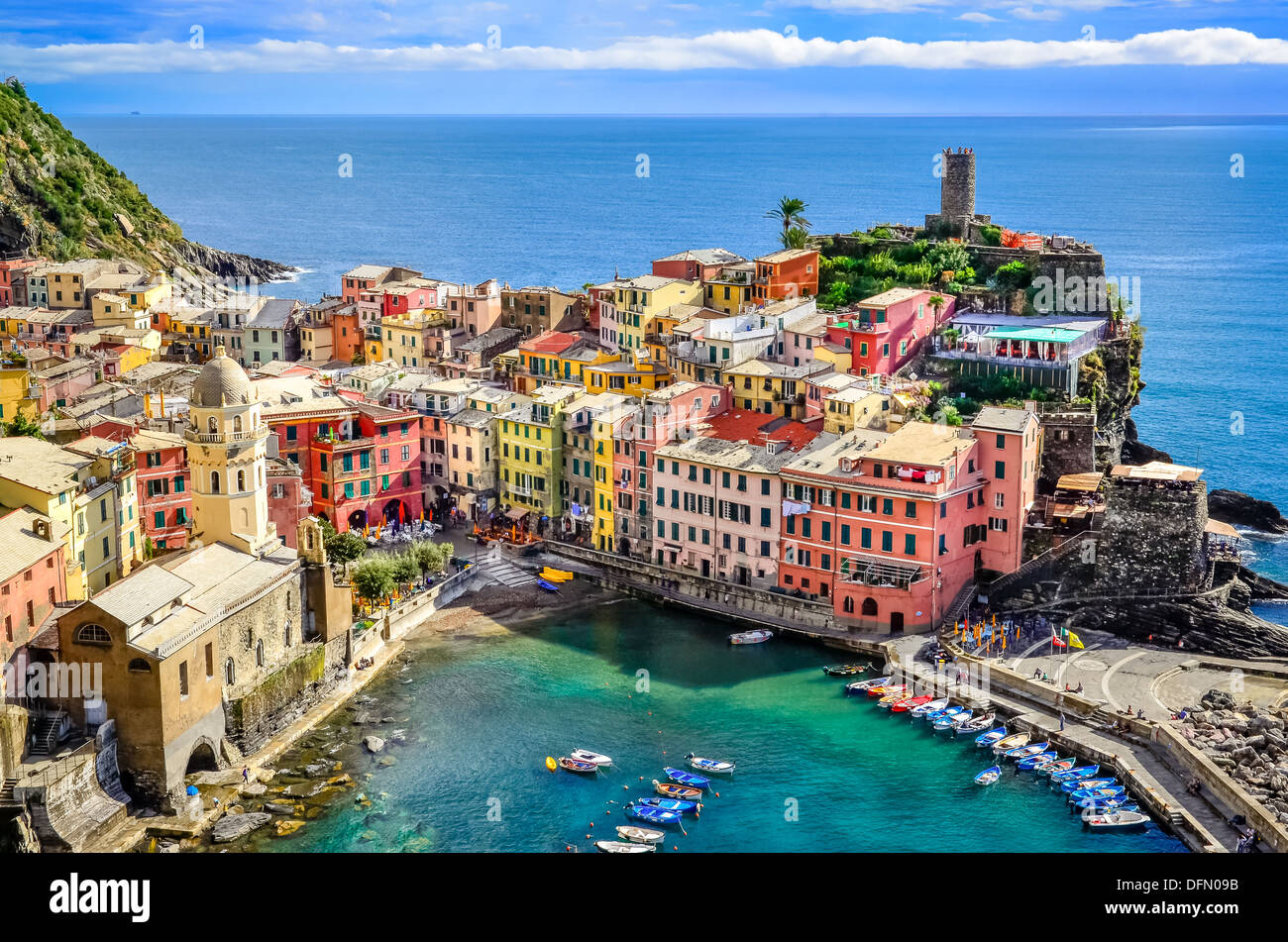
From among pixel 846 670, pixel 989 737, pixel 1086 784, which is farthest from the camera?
pixel 846 670

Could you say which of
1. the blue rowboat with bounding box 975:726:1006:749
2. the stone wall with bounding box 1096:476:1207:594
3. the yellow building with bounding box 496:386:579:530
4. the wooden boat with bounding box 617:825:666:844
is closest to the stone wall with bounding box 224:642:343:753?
the wooden boat with bounding box 617:825:666:844

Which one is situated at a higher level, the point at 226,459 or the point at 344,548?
the point at 226,459

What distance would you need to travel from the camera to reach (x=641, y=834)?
33.6 m

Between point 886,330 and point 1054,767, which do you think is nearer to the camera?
point 1054,767

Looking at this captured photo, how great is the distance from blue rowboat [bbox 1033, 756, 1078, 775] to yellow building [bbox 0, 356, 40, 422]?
127 feet

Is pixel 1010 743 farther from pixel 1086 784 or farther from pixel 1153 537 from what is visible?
pixel 1153 537

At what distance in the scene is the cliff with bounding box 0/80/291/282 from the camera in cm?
9469

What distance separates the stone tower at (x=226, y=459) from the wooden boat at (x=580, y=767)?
11.2 meters

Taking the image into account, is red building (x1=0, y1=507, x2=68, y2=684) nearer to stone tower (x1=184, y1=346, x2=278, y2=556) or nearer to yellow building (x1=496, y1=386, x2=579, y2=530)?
stone tower (x1=184, y1=346, x2=278, y2=556)

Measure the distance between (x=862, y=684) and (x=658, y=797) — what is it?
9056 mm

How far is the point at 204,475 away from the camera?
4128cm

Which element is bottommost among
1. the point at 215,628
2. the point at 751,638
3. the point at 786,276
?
the point at 751,638

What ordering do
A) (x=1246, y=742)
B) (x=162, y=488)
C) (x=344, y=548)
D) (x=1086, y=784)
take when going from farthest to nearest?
(x=344, y=548), (x=162, y=488), (x=1246, y=742), (x=1086, y=784)

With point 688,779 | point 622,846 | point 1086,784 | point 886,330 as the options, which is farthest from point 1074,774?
point 886,330
